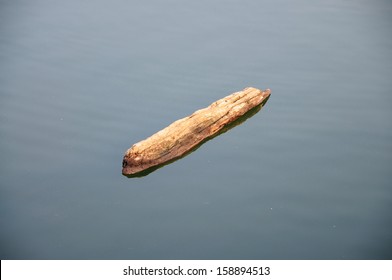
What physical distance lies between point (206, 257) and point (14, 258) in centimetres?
283

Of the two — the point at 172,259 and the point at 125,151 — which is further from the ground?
the point at 125,151

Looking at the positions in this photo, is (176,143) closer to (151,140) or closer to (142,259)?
(151,140)

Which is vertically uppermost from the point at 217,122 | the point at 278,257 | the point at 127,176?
the point at 217,122

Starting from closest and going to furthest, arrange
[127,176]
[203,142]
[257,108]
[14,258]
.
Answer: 1. [14,258]
2. [127,176]
3. [203,142]
4. [257,108]

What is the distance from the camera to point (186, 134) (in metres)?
13.2

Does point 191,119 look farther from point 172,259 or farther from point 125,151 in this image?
point 172,259

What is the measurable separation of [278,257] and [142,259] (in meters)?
2.02

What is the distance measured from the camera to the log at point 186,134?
1273 cm

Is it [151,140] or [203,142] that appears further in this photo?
[203,142]

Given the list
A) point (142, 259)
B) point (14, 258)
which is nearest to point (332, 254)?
point (142, 259)

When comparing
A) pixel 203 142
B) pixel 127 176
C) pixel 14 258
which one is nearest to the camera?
pixel 14 258

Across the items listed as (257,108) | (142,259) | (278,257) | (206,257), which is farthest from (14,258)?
(257,108)

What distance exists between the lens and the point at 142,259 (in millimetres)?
11039

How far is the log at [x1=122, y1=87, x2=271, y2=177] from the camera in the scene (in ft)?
41.8
